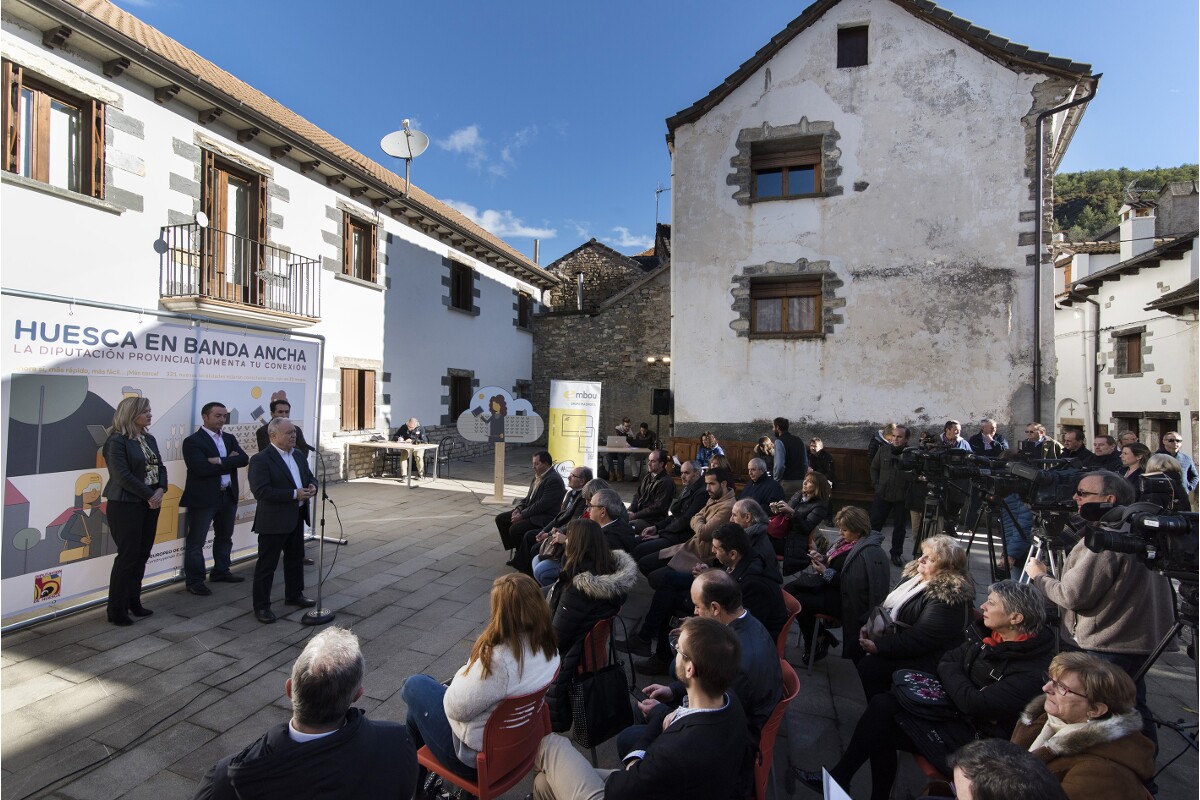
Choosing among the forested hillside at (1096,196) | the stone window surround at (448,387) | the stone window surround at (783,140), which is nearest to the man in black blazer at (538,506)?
the stone window surround at (783,140)

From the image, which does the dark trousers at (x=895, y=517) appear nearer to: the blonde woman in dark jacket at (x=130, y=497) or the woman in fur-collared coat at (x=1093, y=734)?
the woman in fur-collared coat at (x=1093, y=734)

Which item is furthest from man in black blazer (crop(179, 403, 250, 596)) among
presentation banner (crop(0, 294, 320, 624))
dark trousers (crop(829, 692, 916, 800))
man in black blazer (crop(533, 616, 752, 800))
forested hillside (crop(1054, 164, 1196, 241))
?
forested hillside (crop(1054, 164, 1196, 241))

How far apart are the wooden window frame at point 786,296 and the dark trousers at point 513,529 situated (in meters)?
5.70

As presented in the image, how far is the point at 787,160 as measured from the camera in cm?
953

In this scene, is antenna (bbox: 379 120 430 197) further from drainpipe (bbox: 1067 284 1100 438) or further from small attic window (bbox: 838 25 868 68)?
drainpipe (bbox: 1067 284 1100 438)

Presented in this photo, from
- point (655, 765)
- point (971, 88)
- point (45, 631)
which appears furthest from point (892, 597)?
point (971, 88)

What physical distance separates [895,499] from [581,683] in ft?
15.5

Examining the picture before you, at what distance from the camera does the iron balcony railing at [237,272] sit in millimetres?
7976

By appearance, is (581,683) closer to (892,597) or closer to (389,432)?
(892,597)

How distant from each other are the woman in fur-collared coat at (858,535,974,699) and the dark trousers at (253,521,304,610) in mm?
3891

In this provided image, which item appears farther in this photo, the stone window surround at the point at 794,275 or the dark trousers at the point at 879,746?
the stone window surround at the point at 794,275

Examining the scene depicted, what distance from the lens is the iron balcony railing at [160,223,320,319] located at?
7.98 metres

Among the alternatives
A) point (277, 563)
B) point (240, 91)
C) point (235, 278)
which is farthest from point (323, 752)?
point (240, 91)

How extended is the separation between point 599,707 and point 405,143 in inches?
564
